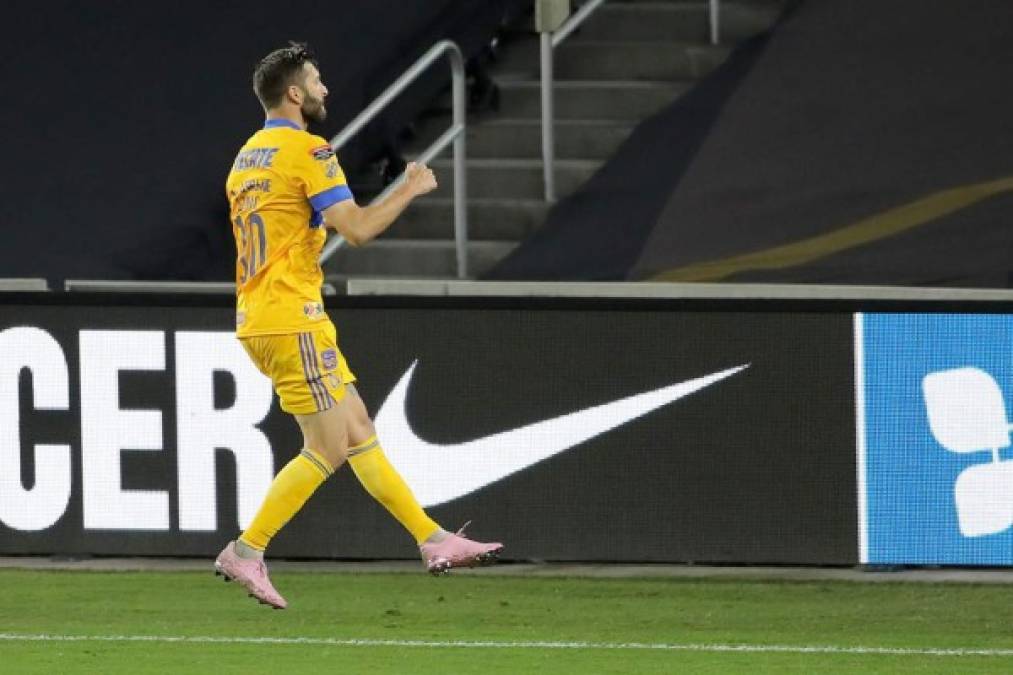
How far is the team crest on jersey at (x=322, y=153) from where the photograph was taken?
8.59m

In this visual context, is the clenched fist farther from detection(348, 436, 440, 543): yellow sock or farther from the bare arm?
detection(348, 436, 440, 543): yellow sock

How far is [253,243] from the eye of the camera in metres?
8.66

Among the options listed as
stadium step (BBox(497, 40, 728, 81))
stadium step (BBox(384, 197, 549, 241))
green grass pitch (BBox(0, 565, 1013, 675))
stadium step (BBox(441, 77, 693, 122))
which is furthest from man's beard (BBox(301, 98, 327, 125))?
stadium step (BBox(497, 40, 728, 81))

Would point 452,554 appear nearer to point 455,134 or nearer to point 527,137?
point 455,134

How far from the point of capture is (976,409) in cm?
1046

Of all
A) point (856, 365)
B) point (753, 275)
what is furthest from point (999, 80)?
point (856, 365)

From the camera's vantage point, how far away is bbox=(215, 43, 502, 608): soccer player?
28.2 ft

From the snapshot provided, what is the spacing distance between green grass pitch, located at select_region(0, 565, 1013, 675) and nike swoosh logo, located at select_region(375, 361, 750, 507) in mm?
417

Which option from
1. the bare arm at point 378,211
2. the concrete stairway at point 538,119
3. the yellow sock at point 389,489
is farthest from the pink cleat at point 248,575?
the concrete stairway at point 538,119

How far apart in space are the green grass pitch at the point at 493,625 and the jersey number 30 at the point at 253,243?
4.44 feet

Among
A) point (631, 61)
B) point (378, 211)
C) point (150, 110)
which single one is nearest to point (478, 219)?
point (631, 61)

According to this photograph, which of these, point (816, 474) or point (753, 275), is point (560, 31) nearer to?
point (753, 275)

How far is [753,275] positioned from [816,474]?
2008mm

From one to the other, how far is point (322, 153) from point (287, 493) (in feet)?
3.90
